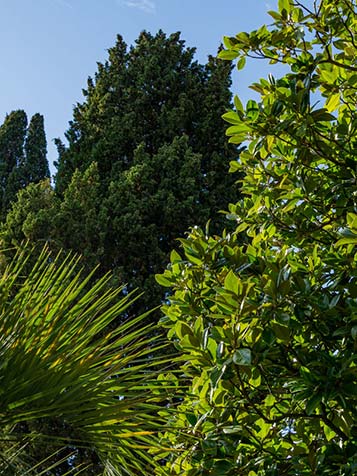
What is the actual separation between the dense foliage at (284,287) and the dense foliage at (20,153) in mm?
11434

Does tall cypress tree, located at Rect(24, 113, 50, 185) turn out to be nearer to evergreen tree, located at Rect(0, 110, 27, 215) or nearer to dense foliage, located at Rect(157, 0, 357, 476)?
evergreen tree, located at Rect(0, 110, 27, 215)

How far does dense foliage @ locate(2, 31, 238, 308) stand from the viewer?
31.0 ft

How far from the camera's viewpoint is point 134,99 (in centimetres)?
1163

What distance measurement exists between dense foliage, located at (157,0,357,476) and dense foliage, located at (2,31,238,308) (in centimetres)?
682

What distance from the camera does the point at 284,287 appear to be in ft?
5.89

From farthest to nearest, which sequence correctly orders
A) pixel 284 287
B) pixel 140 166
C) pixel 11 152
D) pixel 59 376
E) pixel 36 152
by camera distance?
pixel 36 152 < pixel 11 152 < pixel 140 166 < pixel 284 287 < pixel 59 376

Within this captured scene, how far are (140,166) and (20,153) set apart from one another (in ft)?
19.9

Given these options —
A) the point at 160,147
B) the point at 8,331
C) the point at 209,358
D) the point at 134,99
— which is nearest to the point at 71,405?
the point at 8,331

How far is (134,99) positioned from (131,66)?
92 centimetres

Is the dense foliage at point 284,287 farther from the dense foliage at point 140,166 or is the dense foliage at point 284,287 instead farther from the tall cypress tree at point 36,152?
the tall cypress tree at point 36,152

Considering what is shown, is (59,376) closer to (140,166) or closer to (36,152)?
(140,166)

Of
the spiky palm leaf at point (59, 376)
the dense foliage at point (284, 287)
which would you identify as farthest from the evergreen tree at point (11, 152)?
the spiky palm leaf at point (59, 376)

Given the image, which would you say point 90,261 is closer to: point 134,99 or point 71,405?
point 134,99

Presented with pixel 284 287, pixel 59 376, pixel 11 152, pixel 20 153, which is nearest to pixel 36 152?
pixel 20 153
